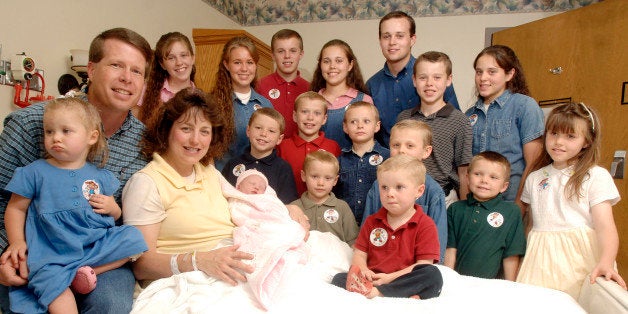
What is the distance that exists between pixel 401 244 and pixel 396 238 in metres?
0.03

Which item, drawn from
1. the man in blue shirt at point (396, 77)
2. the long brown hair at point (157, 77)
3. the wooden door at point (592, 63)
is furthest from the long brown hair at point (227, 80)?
the wooden door at point (592, 63)

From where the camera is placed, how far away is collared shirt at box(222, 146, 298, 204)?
2.24 metres

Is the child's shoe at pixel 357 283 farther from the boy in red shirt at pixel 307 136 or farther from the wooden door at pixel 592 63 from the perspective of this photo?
the wooden door at pixel 592 63

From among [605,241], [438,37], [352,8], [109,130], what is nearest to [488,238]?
[605,241]

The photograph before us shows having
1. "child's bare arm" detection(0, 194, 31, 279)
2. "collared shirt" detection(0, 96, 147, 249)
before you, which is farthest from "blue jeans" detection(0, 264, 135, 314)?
"collared shirt" detection(0, 96, 147, 249)

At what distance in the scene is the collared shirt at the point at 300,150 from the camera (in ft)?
7.94

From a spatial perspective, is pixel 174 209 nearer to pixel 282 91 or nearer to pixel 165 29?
pixel 282 91

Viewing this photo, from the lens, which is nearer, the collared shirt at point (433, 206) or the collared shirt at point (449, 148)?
the collared shirt at point (433, 206)

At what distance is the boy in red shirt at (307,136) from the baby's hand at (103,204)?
1.04m

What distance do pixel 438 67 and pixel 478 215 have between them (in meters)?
0.81

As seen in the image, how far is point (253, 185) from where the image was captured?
1972 mm

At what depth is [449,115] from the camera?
2291 millimetres

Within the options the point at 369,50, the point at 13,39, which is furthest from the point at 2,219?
the point at 369,50

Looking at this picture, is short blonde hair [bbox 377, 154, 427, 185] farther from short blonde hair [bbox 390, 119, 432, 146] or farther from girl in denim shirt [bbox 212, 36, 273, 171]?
girl in denim shirt [bbox 212, 36, 273, 171]
